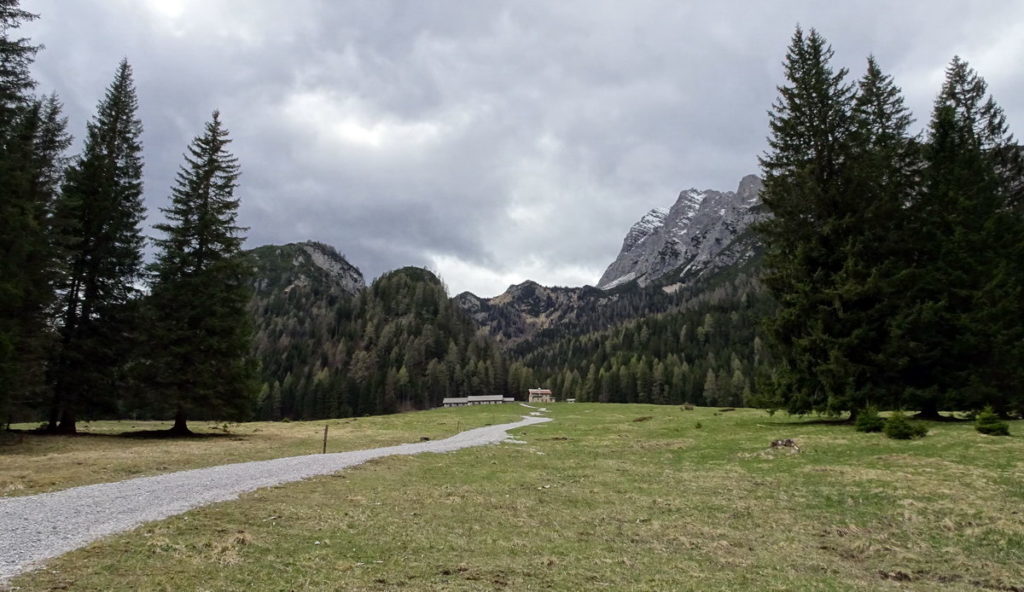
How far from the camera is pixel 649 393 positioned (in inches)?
5763

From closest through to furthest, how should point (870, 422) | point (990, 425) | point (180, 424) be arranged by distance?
point (990, 425)
point (870, 422)
point (180, 424)

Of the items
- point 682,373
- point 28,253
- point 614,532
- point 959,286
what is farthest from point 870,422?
point 682,373

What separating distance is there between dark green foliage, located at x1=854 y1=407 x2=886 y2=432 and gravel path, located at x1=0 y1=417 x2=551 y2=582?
88.5ft

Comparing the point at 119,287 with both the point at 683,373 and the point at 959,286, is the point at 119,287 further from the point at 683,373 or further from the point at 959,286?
the point at 683,373

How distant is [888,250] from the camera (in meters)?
32.7

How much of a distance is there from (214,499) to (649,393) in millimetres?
143698

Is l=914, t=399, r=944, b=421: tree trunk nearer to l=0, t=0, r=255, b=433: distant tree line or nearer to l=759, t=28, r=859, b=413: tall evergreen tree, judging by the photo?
l=759, t=28, r=859, b=413: tall evergreen tree

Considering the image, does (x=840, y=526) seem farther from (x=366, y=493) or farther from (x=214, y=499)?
(x=214, y=499)

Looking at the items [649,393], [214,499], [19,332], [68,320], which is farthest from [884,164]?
[649,393]

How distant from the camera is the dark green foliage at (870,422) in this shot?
2602cm

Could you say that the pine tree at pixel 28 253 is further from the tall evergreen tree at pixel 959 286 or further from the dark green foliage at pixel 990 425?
the tall evergreen tree at pixel 959 286

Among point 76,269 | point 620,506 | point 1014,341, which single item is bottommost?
point 620,506

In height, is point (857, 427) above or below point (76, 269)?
below

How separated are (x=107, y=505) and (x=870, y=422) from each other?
32.6 m
